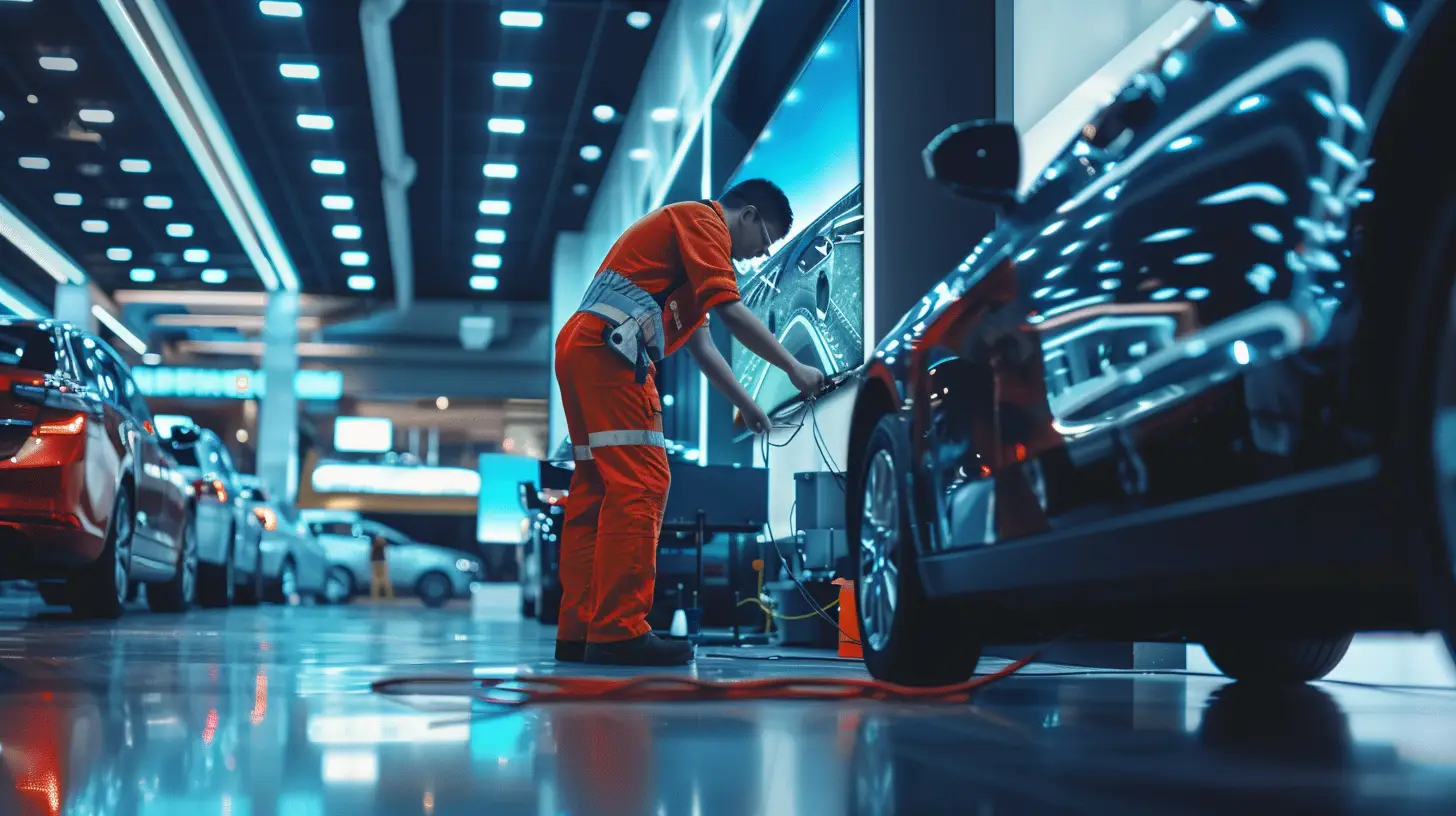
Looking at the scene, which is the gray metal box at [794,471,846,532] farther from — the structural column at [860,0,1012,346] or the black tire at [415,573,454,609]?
the black tire at [415,573,454,609]

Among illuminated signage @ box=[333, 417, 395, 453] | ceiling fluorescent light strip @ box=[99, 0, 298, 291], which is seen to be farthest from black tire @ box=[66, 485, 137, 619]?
illuminated signage @ box=[333, 417, 395, 453]

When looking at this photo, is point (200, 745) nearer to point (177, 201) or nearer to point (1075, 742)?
point (1075, 742)

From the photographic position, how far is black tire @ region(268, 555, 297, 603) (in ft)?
56.9

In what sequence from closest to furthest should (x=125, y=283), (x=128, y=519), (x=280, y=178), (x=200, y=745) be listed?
1. (x=200, y=745)
2. (x=128, y=519)
3. (x=280, y=178)
4. (x=125, y=283)

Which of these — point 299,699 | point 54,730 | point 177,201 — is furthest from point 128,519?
point 177,201

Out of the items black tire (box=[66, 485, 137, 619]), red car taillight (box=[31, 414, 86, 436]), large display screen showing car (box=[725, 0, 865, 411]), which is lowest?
black tire (box=[66, 485, 137, 619])

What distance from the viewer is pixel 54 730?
8.19 ft

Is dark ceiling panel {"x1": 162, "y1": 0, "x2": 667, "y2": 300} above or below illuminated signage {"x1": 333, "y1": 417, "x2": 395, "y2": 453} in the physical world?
above

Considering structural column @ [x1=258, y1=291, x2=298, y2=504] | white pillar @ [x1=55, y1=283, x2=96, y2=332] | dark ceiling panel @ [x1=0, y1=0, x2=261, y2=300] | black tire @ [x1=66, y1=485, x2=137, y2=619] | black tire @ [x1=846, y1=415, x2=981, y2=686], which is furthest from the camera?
structural column @ [x1=258, y1=291, x2=298, y2=504]

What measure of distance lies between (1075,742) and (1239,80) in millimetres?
1166

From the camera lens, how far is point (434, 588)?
83.4 feet

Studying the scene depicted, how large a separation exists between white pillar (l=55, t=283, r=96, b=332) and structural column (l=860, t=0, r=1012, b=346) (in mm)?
22901

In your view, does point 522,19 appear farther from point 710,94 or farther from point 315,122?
point 315,122

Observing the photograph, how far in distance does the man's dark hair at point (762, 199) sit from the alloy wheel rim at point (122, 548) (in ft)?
16.0
